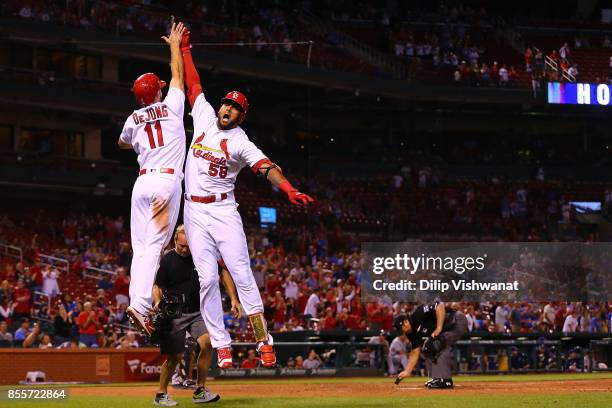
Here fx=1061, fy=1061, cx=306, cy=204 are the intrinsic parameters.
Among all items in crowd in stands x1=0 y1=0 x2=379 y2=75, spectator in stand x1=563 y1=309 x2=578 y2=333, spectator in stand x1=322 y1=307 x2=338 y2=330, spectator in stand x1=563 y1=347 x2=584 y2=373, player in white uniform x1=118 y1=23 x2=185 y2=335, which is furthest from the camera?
crowd in stands x1=0 y1=0 x2=379 y2=75

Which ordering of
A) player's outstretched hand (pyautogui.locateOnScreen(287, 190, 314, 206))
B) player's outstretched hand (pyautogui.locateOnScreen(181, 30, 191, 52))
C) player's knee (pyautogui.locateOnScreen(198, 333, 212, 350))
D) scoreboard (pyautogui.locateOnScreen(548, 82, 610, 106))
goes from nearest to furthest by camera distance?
player's outstretched hand (pyautogui.locateOnScreen(287, 190, 314, 206)) < player's outstretched hand (pyautogui.locateOnScreen(181, 30, 191, 52)) < player's knee (pyautogui.locateOnScreen(198, 333, 212, 350)) < scoreboard (pyautogui.locateOnScreen(548, 82, 610, 106))

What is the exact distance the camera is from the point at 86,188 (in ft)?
116

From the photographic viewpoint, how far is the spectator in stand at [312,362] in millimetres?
21953

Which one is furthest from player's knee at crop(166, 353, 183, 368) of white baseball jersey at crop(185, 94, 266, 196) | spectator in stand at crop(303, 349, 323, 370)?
spectator in stand at crop(303, 349, 323, 370)

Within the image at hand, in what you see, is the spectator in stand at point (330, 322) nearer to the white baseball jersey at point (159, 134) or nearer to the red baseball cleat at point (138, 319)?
the red baseball cleat at point (138, 319)

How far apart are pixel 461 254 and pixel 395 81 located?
63.2ft

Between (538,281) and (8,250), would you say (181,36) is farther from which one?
(8,250)

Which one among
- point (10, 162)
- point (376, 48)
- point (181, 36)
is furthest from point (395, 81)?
point (181, 36)

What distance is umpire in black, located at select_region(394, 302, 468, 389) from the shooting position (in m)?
14.5

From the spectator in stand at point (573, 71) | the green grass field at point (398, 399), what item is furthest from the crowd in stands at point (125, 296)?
the spectator in stand at point (573, 71)

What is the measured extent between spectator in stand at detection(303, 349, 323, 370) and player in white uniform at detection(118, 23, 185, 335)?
11.7 m

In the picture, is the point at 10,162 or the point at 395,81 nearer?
the point at 10,162

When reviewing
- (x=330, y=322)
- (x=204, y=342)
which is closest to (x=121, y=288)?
(x=330, y=322)

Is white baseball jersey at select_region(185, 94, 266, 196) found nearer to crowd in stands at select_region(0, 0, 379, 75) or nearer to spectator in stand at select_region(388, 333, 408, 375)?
spectator in stand at select_region(388, 333, 408, 375)
